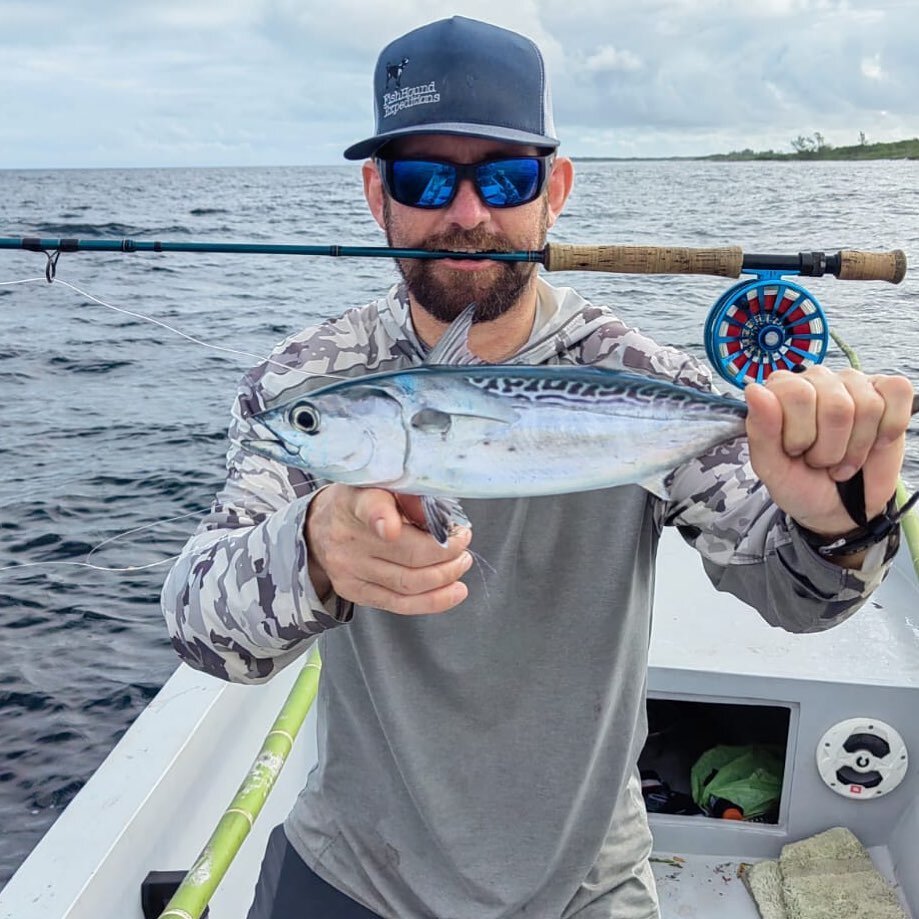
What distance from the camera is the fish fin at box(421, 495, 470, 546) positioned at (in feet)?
5.44

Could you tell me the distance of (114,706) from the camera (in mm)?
7121

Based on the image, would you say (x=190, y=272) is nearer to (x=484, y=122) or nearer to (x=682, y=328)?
(x=682, y=328)

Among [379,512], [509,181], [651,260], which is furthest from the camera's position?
[651,260]

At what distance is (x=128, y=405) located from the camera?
1416 cm

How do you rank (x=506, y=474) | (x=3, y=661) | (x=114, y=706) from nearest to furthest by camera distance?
(x=506, y=474) → (x=114, y=706) → (x=3, y=661)

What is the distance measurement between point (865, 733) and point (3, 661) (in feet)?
21.3

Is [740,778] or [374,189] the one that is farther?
[740,778]

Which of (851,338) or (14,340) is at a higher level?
(851,338)

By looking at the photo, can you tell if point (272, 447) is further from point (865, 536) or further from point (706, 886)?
point (706, 886)

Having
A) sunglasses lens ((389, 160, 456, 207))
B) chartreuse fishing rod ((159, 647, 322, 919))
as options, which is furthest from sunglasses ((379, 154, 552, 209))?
chartreuse fishing rod ((159, 647, 322, 919))

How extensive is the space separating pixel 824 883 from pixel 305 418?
3191mm

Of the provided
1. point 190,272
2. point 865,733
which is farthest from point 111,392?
point 190,272

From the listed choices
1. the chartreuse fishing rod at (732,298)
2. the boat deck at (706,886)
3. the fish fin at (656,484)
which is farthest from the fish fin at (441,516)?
the boat deck at (706,886)

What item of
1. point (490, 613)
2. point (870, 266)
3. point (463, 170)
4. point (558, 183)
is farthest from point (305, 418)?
point (870, 266)
